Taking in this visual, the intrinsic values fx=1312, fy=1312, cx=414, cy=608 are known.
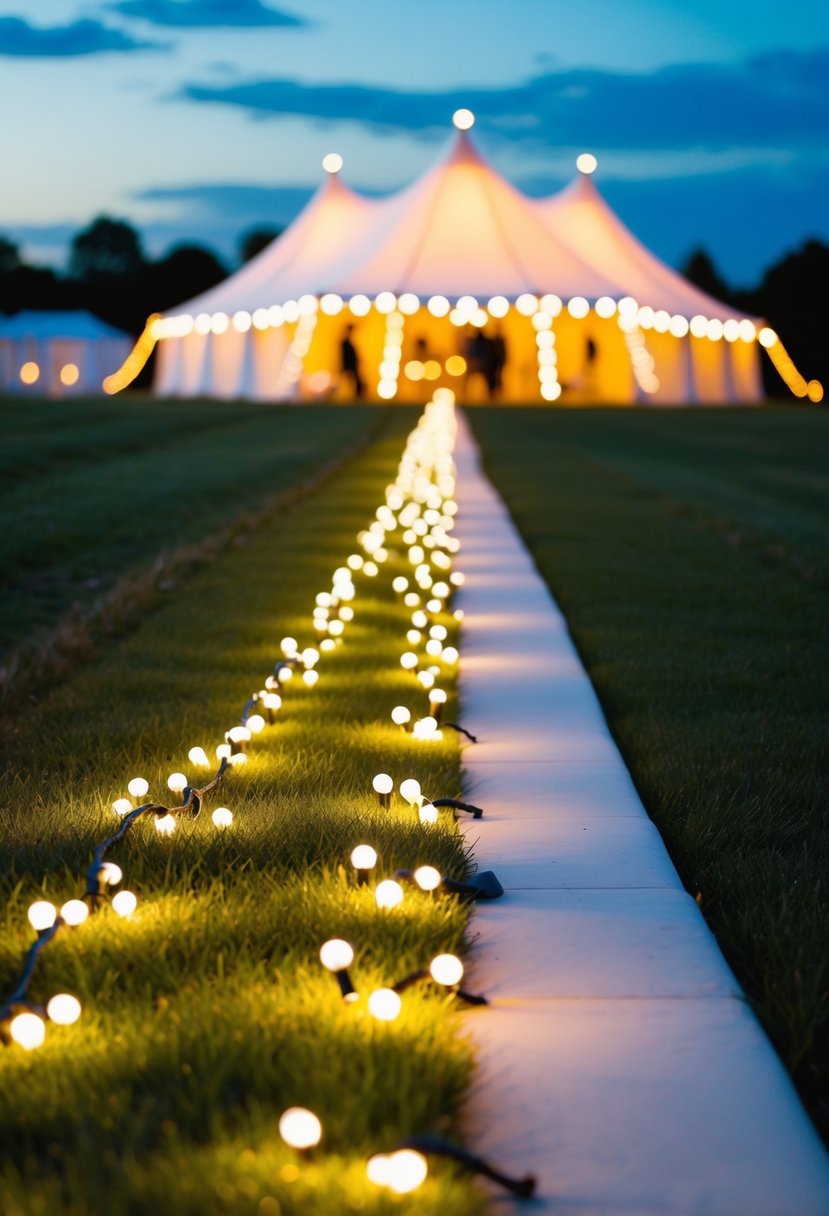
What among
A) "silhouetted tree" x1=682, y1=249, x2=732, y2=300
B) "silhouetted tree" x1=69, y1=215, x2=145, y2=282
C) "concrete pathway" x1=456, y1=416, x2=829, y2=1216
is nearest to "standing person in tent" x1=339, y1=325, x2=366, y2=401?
"silhouetted tree" x1=682, y1=249, x2=732, y2=300

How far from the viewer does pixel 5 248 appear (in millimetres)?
95250

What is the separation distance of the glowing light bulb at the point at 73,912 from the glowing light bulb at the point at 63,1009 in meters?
0.27

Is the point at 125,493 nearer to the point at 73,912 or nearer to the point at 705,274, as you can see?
the point at 73,912

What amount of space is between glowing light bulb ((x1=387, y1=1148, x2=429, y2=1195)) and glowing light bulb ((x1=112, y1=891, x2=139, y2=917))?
914mm

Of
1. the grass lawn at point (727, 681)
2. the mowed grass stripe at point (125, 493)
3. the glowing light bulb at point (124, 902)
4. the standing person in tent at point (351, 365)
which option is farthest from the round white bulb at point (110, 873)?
the standing person in tent at point (351, 365)

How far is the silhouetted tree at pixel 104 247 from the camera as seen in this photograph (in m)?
106

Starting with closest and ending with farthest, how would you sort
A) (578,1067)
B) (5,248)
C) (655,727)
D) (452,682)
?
1. (578,1067)
2. (655,727)
3. (452,682)
4. (5,248)

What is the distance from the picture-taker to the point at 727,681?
461 cm

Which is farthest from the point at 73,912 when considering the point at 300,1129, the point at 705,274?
the point at 705,274

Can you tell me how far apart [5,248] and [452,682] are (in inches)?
3898

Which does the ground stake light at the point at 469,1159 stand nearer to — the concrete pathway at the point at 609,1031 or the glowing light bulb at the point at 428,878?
the concrete pathway at the point at 609,1031

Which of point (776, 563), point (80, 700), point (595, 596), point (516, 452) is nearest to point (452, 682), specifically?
point (80, 700)

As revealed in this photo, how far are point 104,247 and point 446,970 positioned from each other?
111397 mm

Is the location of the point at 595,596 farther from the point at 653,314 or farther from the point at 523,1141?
the point at 653,314
